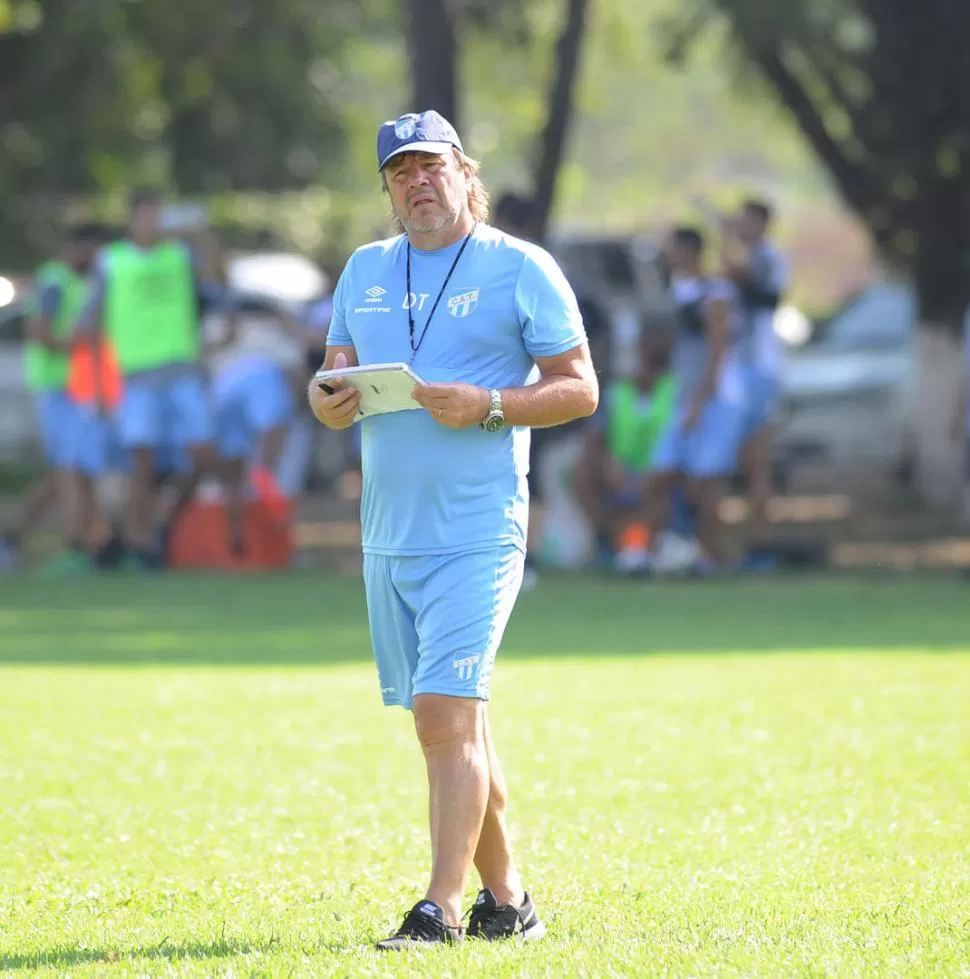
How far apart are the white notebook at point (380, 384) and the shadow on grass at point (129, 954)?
1.46 meters

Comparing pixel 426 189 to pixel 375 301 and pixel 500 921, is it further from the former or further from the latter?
pixel 500 921

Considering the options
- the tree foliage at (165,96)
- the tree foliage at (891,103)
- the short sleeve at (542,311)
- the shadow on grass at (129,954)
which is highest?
the tree foliage at (165,96)

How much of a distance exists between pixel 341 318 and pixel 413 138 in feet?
2.08

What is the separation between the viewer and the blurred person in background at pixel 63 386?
17094 millimetres

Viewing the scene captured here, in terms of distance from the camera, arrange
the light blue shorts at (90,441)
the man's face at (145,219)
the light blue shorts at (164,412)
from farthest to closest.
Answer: the light blue shorts at (90,441), the light blue shorts at (164,412), the man's face at (145,219)

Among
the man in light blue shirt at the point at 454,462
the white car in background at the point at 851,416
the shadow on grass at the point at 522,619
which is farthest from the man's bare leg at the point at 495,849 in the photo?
the white car in background at the point at 851,416

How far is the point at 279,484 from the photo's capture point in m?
18.4

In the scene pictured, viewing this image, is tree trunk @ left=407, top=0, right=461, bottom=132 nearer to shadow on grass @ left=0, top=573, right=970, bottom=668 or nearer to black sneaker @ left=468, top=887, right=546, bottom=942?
shadow on grass @ left=0, top=573, right=970, bottom=668

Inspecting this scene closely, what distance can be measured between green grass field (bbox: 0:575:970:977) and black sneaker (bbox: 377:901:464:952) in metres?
0.11

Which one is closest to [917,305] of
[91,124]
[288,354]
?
[288,354]

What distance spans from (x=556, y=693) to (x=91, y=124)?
17293mm

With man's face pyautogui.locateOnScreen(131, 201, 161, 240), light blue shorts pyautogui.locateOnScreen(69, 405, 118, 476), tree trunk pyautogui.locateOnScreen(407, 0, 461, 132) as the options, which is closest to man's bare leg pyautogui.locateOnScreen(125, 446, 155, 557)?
light blue shorts pyautogui.locateOnScreen(69, 405, 118, 476)

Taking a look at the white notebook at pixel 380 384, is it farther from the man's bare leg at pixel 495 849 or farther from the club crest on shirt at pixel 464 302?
the man's bare leg at pixel 495 849

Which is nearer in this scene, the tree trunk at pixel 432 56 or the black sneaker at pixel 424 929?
the black sneaker at pixel 424 929
